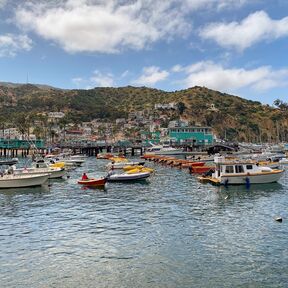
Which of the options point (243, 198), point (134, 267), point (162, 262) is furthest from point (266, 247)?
point (243, 198)

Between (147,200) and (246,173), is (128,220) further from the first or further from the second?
(246,173)

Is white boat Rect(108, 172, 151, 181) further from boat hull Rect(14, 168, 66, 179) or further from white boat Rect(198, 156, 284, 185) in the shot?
white boat Rect(198, 156, 284, 185)

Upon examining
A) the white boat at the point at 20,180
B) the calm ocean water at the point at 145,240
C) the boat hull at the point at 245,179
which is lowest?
the calm ocean water at the point at 145,240

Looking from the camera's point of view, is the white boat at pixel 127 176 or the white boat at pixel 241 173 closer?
the white boat at pixel 241 173

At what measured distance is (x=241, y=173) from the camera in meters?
51.5

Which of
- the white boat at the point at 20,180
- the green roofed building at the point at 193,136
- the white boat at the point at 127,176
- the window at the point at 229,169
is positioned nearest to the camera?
the white boat at the point at 20,180

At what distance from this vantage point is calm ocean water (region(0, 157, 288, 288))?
773 inches

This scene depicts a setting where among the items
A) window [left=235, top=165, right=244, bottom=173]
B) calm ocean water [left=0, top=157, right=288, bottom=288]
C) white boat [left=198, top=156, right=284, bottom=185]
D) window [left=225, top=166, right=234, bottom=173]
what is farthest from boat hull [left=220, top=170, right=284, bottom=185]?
calm ocean water [left=0, top=157, right=288, bottom=288]

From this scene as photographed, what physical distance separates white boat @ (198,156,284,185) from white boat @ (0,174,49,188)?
82.1 ft

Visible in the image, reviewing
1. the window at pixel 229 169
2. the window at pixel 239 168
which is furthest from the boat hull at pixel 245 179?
the window at pixel 229 169

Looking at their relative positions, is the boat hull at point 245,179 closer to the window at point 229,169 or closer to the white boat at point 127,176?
the window at point 229,169

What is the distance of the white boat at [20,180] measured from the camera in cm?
5078

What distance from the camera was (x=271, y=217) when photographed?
1272 inches

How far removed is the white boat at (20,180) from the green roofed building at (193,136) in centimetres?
11098
